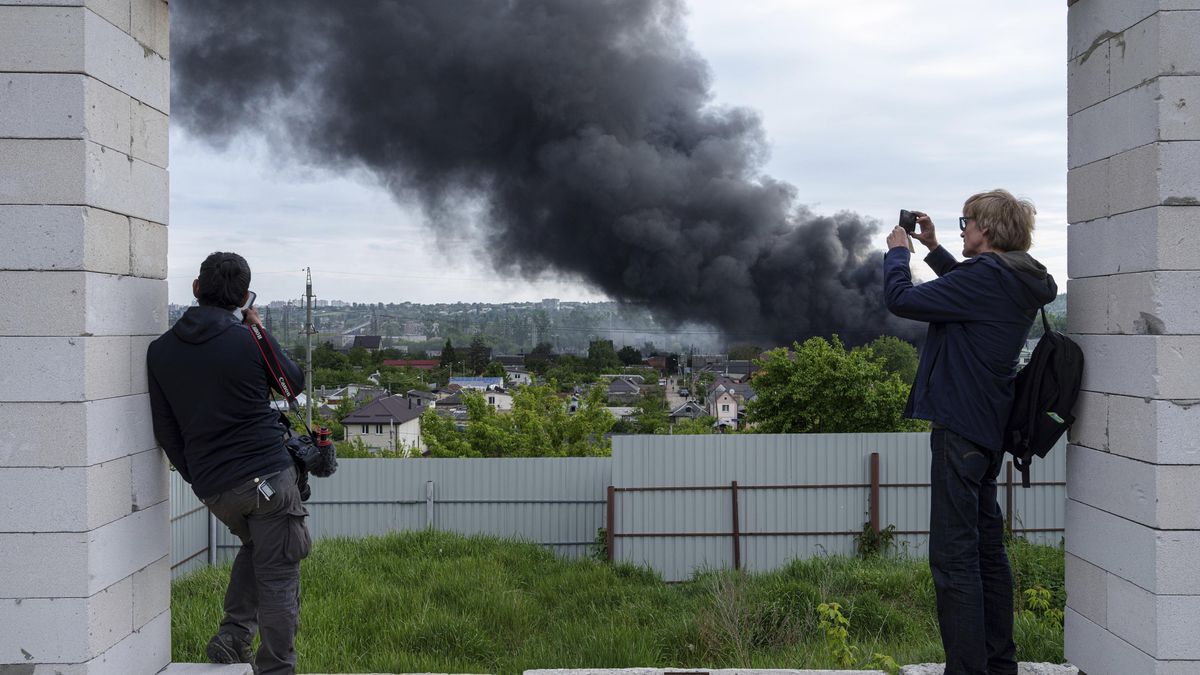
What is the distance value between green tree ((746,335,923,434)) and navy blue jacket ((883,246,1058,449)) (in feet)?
57.6

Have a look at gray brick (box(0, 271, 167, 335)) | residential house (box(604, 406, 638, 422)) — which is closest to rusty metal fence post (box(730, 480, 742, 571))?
gray brick (box(0, 271, 167, 335))

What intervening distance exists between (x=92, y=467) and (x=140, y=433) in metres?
0.31

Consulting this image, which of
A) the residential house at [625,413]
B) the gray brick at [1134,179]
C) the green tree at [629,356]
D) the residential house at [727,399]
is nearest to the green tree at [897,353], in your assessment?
the residential house at [727,399]

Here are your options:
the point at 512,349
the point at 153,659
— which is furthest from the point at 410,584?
the point at 512,349

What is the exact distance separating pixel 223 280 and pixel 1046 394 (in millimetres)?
2709

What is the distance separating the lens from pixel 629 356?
77.4 m

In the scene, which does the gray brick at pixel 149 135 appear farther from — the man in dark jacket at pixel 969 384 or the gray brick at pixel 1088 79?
the gray brick at pixel 1088 79

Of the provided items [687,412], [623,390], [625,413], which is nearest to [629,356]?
[623,390]

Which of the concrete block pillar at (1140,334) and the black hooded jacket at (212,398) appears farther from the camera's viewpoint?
the black hooded jacket at (212,398)

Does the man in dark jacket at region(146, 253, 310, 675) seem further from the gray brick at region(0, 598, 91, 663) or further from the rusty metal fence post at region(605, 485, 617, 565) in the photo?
the rusty metal fence post at region(605, 485, 617, 565)

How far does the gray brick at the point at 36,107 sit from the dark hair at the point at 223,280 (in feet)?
1.92

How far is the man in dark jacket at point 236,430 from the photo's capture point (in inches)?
113

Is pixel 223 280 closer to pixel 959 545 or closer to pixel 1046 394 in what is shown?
pixel 959 545

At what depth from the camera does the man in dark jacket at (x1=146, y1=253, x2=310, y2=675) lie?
9.39ft
